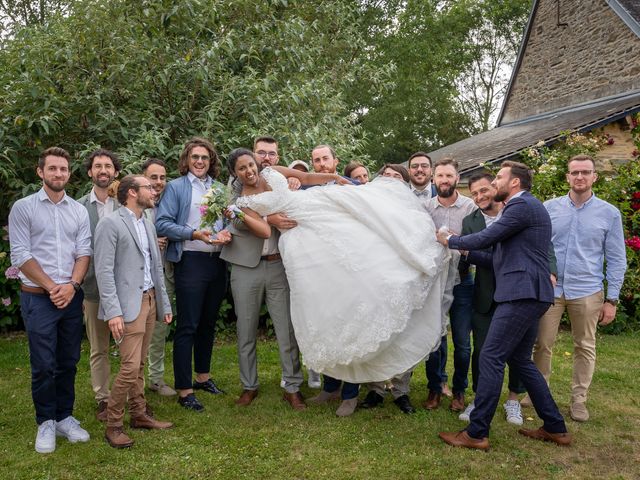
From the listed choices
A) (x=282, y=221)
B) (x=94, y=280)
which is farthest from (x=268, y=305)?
(x=94, y=280)

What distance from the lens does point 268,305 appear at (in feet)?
16.6

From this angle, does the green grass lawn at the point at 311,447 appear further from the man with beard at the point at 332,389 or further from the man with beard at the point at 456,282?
the man with beard at the point at 456,282

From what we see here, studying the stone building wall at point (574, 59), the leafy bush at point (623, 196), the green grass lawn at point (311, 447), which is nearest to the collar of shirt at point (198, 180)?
the green grass lawn at point (311, 447)

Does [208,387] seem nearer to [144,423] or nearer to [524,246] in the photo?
[144,423]

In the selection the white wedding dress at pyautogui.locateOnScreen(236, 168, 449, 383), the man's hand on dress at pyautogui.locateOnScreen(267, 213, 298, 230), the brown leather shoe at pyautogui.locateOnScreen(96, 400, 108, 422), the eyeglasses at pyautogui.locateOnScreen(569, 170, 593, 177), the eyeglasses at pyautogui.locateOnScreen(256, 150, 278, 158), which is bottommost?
the brown leather shoe at pyautogui.locateOnScreen(96, 400, 108, 422)

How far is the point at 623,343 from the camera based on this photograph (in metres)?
8.09

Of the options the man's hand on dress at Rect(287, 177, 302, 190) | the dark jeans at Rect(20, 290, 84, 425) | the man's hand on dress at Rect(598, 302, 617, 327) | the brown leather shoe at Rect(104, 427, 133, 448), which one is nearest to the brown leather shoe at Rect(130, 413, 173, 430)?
the brown leather shoe at Rect(104, 427, 133, 448)

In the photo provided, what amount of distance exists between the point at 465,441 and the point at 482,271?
1410mm

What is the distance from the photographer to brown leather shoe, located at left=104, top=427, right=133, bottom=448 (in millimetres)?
4184

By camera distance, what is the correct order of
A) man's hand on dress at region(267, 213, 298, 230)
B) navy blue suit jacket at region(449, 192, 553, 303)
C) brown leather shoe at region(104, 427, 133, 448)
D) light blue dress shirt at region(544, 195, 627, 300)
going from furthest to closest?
light blue dress shirt at region(544, 195, 627, 300) → man's hand on dress at region(267, 213, 298, 230) → brown leather shoe at region(104, 427, 133, 448) → navy blue suit jacket at region(449, 192, 553, 303)

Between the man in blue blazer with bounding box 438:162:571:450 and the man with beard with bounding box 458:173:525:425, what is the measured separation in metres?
0.37

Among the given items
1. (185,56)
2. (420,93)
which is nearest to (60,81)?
(185,56)

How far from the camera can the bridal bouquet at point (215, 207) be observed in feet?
15.4

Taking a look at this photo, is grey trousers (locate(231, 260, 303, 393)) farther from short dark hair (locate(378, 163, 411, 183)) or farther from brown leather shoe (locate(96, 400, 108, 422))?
short dark hair (locate(378, 163, 411, 183))
